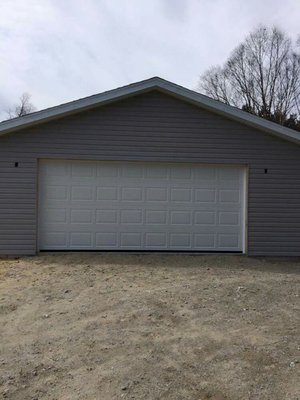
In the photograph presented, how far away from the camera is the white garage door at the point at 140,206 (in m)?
9.97

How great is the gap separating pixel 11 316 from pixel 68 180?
4.98m

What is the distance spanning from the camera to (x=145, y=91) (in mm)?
9930

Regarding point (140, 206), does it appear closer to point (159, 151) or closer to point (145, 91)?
point (159, 151)

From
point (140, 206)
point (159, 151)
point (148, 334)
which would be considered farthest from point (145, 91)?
point (148, 334)

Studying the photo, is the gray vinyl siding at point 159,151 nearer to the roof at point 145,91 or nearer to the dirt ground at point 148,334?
the roof at point 145,91

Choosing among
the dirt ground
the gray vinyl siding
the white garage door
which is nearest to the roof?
the gray vinyl siding

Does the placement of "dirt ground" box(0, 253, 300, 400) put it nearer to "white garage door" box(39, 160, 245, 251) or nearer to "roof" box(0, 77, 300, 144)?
"white garage door" box(39, 160, 245, 251)

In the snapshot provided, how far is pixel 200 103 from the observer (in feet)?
32.4

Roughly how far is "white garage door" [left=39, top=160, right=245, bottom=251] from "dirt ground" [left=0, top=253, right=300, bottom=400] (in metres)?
1.85

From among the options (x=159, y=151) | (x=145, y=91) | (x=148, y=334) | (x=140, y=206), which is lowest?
(x=148, y=334)

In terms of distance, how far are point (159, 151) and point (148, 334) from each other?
19.4 ft

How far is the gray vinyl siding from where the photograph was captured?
32.0 ft

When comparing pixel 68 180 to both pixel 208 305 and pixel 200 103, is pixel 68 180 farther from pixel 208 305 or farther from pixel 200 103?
pixel 208 305

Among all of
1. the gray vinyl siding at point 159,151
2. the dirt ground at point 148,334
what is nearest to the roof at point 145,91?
the gray vinyl siding at point 159,151
